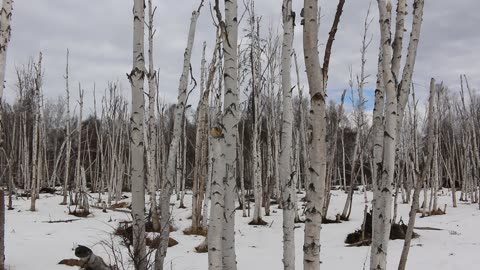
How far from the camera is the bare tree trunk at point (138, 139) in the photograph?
382 cm

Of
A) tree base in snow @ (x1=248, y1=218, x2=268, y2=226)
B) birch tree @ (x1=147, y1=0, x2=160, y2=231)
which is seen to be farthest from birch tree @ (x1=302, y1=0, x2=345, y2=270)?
tree base in snow @ (x1=248, y1=218, x2=268, y2=226)

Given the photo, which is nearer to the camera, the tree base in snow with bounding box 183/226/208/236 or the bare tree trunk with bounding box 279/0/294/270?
the bare tree trunk with bounding box 279/0/294/270

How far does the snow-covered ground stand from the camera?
691cm

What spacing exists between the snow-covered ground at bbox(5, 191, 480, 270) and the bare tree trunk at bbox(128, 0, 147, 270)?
4.14ft

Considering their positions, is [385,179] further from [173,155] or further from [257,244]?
[257,244]

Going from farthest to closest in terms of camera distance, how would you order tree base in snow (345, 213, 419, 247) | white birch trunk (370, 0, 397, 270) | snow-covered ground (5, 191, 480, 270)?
1. tree base in snow (345, 213, 419, 247)
2. snow-covered ground (5, 191, 480, 270)
3. white birch trunk (370, 0, 397, 270)

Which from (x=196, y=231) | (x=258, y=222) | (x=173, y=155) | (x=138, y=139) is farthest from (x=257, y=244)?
(x=138, y=139)

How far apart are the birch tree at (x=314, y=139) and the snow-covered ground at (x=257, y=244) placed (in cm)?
342

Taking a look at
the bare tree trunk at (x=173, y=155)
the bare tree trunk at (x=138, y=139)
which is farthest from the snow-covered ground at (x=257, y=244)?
the bare tree trunk at (x=138, y=139)

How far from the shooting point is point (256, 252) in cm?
850

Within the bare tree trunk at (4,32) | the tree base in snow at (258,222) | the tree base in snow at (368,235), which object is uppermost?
the bare tree trunk at (4,32)

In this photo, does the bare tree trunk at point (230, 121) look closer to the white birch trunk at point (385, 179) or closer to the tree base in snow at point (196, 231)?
the white birch trunk at point (385, 179)

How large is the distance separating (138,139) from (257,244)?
6.32 metres

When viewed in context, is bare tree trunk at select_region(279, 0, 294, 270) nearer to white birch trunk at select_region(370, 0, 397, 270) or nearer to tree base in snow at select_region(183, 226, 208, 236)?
white birch trunk at select_region(370, 0, 397, 270)
